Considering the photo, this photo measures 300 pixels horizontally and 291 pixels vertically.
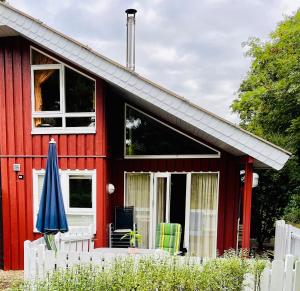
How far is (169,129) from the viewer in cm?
654

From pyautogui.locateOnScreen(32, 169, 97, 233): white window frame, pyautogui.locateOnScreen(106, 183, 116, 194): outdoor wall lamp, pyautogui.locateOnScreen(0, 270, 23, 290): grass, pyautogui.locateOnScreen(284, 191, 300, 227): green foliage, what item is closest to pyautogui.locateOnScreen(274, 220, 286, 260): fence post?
pyautogui.locateOnScreen(284, 191, 300, 227): green foliage

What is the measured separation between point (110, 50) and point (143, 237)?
35.1ft

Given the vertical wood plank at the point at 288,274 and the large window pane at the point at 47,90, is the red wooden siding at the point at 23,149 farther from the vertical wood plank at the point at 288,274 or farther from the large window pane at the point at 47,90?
the vertical wood plank at the point at 288,274

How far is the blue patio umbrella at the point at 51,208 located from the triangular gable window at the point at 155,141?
238 cm

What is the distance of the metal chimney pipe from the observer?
7191 mm

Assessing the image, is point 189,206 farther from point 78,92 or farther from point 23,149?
point 23,149

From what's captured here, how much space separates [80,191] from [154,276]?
317 cm

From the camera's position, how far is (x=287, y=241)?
5.03m

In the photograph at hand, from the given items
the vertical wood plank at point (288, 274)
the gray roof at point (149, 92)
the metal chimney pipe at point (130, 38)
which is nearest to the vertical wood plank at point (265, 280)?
the vertical wood plank at point (288, 274)

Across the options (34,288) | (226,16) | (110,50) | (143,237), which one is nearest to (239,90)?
(226,16)

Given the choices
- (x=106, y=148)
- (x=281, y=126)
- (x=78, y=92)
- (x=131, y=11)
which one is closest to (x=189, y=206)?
(x=106, y=148)

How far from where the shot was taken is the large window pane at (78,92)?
5840 mm

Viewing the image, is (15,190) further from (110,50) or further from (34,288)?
(110,50)

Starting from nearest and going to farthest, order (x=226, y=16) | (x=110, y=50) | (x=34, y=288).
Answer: (x=34, y=288) < (x=226, y=16) < (x=110, y=50)
